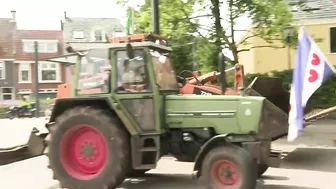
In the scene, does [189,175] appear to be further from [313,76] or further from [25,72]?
[25,72]

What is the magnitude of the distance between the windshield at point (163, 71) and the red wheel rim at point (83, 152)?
1.23 meters

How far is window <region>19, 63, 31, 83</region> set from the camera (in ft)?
178

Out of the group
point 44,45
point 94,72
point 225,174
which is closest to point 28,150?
point 94,72

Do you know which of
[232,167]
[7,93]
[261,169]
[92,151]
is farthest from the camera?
[7,93]

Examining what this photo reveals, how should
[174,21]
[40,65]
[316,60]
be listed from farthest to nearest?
[40,65]
[174,21]
[316,60]

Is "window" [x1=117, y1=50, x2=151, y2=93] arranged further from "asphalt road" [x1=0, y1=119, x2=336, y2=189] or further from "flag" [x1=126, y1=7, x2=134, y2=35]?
"flag" [x1=126, y1=7, x2=134, y2=35]

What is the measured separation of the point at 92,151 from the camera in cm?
763

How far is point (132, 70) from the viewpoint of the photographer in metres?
7.58

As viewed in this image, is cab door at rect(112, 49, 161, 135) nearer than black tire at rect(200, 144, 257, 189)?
No

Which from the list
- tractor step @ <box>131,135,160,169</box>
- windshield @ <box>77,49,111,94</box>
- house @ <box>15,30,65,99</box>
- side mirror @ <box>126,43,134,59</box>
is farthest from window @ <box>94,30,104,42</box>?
tractor step @ <box>131,135,160,169</box>

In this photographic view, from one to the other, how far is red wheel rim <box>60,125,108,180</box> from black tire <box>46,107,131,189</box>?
0.03 metres

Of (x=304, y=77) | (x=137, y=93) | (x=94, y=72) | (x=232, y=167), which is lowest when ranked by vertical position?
(x=232, y=167)

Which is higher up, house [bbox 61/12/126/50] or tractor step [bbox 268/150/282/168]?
house [bbox 61/12/126/50]

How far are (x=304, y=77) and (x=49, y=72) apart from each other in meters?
50.9
